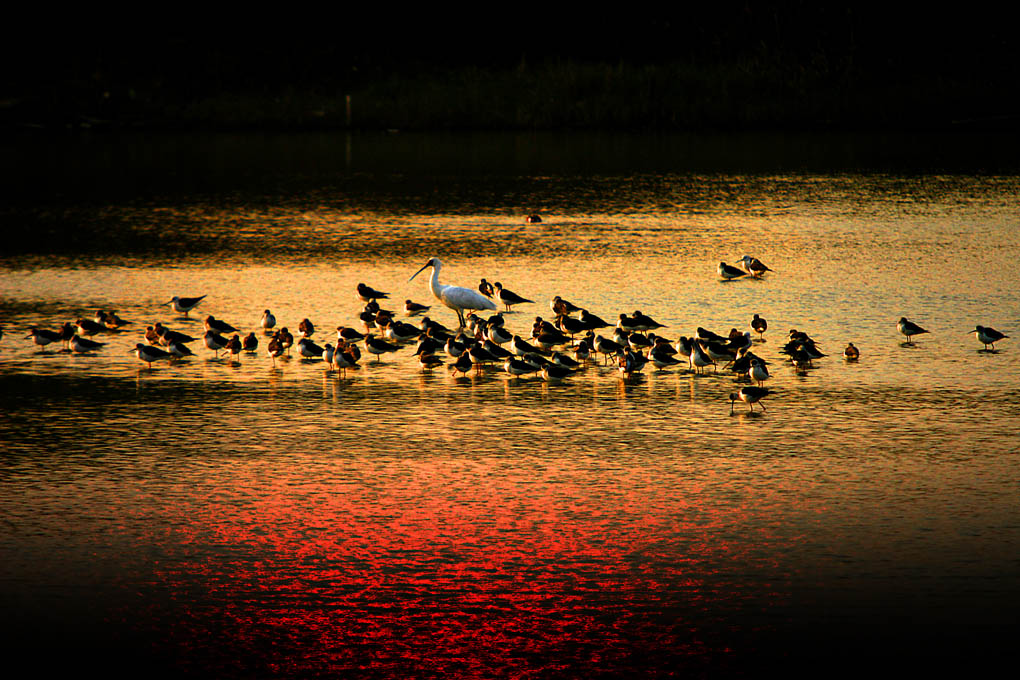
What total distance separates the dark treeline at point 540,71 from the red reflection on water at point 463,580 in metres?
51.1

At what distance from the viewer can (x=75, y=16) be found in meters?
79.6

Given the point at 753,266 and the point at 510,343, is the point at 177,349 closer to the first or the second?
the point at 510,343

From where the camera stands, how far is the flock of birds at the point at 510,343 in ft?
49.6

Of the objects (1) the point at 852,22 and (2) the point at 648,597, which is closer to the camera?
(2) the point at 648,597

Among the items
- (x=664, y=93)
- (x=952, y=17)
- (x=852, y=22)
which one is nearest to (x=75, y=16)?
(x=664, y=93)

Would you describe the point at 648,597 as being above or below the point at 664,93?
below

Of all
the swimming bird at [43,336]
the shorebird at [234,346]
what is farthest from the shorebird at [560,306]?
the swimming bird at [43,336]

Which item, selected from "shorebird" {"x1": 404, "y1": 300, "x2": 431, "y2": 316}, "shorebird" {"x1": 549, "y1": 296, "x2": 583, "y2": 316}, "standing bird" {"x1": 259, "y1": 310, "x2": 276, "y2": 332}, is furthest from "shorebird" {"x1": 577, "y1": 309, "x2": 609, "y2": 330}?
"standing bird" {"x1": 259, "y1": 310, "x2": 276, "y2": 332}

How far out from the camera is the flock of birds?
15.1 metres

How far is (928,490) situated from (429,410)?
516cm

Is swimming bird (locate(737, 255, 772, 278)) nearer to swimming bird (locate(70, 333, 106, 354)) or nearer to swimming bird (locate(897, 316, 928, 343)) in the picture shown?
swimming bird (locate(897, 316, 928, 343))

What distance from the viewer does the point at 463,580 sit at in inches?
339

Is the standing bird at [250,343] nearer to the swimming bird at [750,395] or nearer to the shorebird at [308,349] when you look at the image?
the shorebird at [308,349]

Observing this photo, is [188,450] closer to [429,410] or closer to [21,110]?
[429,410]
